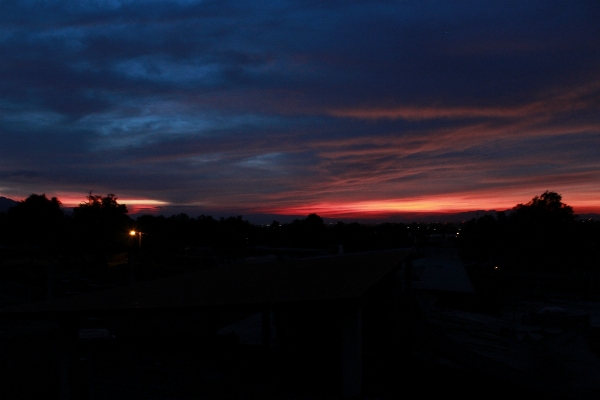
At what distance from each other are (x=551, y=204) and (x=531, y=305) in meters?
15.9

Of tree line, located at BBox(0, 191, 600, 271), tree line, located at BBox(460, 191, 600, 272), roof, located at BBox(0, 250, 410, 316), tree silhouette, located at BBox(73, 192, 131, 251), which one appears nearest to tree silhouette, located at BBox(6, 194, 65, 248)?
tree line, located at BBox(0, 191, 600, 271)

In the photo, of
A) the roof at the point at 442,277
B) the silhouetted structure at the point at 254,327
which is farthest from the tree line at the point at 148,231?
the silhouetted structure at the point at 254,327

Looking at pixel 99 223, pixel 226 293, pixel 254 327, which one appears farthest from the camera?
pixel 99 223

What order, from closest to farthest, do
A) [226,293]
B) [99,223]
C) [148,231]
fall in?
[226,293] → [99,223] → [148,231]

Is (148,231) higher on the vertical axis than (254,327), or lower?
higher

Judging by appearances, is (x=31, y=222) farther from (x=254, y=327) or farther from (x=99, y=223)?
(x=254, y=327)

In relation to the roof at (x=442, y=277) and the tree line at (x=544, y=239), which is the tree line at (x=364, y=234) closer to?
the tree line at (x=544, y=239)

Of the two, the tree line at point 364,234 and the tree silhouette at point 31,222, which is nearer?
the tree line at point 364,234

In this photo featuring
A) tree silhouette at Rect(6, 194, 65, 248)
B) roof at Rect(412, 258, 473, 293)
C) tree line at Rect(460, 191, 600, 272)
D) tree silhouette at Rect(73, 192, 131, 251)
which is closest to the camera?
roof at Rect(412, 258, 473, 293)

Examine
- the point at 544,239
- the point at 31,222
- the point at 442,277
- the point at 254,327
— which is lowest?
the point at 254,327

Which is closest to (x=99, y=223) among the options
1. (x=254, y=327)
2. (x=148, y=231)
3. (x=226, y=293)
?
(x=148, y=231)

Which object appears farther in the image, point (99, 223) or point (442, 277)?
point (99, 223)

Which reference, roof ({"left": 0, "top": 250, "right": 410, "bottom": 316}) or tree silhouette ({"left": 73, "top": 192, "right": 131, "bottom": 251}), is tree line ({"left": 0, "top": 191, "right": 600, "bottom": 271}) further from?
roof ({"left": 0, "top": 250, "right": 410, "bottom": 316})

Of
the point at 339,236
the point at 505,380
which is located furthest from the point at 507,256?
the point at 505,380
